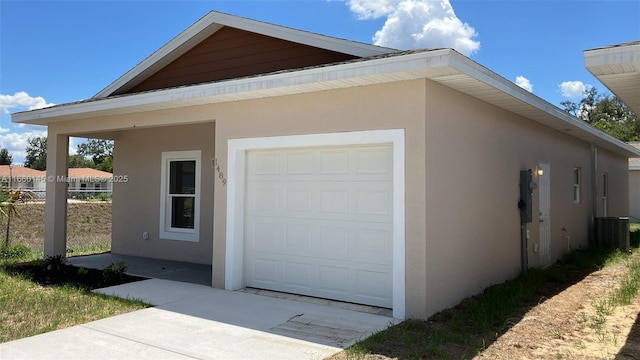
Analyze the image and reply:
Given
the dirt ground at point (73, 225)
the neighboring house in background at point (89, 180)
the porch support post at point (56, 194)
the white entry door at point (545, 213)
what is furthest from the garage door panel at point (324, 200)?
the neighboring house in background at point (89, 180)

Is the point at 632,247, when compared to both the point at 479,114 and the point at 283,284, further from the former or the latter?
the point at 283,284

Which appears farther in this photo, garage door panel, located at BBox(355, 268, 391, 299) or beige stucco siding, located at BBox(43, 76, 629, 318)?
garage door panel, located at BBox(355, 268, 391, 299)

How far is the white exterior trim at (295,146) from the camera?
5664 mm

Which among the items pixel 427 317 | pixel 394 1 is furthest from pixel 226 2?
pixel 427 317

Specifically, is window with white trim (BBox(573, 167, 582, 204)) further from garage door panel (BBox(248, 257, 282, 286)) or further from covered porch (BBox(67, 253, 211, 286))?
covered porch (BBox(67, 253, 211, 286))

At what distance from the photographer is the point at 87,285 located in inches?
296

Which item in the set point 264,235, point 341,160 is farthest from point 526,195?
point 264,235

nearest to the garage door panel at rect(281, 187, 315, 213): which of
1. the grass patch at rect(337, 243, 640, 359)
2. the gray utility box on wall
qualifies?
the grass patch at rect(337, 243, 640, 359)

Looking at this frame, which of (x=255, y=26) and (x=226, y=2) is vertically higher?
(x=226, y=2)

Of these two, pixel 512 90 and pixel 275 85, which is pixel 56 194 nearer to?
pixel 275 85

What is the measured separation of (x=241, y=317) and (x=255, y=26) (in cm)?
521

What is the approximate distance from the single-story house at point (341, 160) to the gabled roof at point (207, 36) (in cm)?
3

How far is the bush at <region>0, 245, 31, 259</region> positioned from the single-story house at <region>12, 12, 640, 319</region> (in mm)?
1905

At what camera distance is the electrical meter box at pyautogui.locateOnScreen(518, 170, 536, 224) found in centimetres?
826
